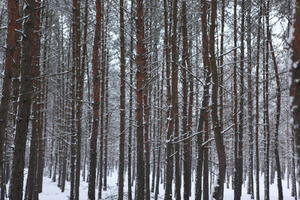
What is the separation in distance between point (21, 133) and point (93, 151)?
12.3 feet

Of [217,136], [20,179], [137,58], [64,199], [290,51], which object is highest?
[137,58]

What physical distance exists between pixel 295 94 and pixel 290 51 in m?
0.43

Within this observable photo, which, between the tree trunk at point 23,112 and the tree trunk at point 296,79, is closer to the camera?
the tree trunk at point 296,79

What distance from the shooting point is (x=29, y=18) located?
739 cm

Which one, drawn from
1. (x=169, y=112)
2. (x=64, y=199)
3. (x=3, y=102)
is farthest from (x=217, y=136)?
(x=64, y=199)

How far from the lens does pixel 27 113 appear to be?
7.21m

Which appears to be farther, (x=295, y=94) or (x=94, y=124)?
(x=94, y=124)

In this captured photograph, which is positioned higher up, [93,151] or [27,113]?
[27,113]

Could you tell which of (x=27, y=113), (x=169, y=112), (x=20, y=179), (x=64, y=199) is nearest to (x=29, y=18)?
(x=27, y=113)

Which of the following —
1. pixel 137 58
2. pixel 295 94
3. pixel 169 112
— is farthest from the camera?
pixel 169 112

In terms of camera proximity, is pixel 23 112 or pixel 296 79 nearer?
pixel 296 79

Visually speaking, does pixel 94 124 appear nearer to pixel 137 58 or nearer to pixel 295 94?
pixel 137 58

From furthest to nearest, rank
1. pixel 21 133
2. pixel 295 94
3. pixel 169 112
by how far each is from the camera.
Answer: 1. pixel 169 112
2. pixel 21 133
3. pixel 295 94

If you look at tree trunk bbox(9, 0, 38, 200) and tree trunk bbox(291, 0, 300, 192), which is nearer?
tree trunk bbox(291, 0, 300, 192)
